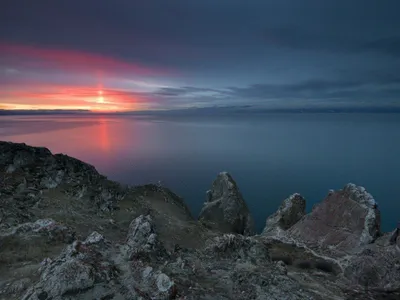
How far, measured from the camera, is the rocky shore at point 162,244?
19422 millimetres

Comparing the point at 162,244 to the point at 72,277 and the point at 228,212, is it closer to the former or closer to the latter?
the point at 72,277

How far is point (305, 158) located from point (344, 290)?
170161 mm

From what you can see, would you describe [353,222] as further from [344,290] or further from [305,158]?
[305,158]

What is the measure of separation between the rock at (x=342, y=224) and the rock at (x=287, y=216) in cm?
543

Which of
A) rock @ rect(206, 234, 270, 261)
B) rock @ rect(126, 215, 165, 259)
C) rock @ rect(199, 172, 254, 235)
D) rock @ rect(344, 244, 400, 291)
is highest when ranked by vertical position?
rock @ rect(126, 215, 165, 259)

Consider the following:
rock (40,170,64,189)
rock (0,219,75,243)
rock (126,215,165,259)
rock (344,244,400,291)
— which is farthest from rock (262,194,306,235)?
rock (0,219,75,243)

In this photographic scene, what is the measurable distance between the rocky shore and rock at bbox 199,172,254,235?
0.26 meters

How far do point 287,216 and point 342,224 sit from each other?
1448 cm

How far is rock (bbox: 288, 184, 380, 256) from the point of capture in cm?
4666

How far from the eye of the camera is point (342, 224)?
50125 mm

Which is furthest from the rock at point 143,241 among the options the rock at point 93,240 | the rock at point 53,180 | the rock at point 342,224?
the rock at point 342,224

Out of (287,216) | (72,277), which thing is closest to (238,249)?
(72,277)

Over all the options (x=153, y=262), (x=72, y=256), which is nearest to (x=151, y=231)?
(x=153, y=262)

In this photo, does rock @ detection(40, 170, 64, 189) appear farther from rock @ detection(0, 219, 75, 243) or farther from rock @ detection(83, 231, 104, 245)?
rock @ detection(83, 231, 104, 245)
